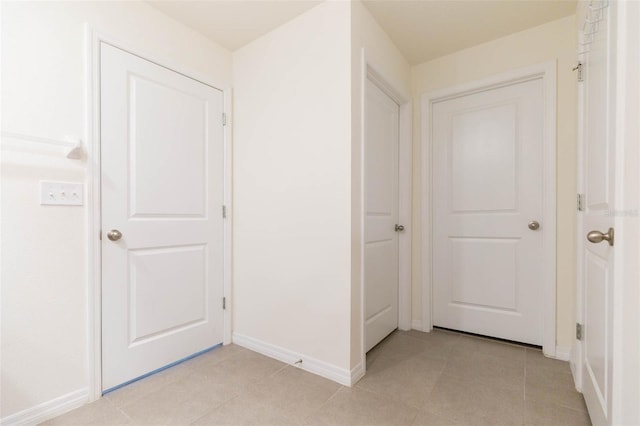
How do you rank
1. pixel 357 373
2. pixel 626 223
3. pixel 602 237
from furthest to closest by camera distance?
pixel 357 373, pixel 602 237, pixel 626 223

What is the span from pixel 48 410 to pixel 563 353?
9.94ft

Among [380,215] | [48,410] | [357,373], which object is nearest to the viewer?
[48,410]

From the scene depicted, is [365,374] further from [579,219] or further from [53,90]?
[53,90]

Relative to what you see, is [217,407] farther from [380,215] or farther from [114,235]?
[380,215]

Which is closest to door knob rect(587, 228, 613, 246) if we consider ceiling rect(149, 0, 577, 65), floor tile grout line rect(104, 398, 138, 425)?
ceiling rect(149, 0, 577, 65)

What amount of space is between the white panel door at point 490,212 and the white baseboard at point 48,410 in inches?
98.3

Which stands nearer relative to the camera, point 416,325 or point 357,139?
point 357,139

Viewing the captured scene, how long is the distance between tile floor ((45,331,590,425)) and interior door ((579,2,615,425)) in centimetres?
30

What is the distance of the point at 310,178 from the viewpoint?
193 centimetres

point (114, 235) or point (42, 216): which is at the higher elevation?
point (42, 216)

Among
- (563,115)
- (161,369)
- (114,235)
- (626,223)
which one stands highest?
(563,115)

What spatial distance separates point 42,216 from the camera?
1.46m

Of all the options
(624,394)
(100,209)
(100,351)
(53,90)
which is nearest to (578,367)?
(624,394)

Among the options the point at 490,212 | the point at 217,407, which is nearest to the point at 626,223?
the point at 490,212
